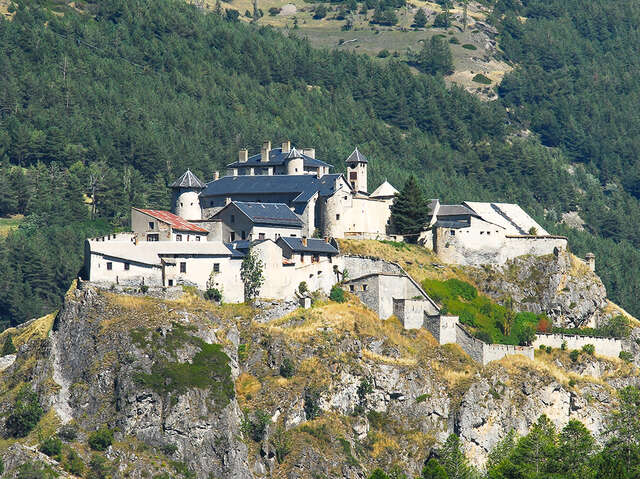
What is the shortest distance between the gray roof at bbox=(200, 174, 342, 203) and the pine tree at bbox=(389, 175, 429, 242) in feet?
21.6

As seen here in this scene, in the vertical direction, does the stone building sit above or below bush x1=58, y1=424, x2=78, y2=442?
above

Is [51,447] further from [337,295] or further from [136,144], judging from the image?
[136,144]

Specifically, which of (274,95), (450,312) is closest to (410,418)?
(450,312)

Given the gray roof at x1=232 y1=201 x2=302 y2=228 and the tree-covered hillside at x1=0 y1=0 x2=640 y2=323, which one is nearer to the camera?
the gray roof at x1=232 y1=201 x2=302 y2=228

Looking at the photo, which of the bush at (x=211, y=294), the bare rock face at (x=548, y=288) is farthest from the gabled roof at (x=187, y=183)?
the bare rock face at (x=548, y=288)

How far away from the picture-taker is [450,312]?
104 meters

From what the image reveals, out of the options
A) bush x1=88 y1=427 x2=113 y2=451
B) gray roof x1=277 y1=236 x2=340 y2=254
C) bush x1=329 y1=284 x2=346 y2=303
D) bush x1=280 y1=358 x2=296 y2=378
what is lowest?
bush x1=88 y1=427 x2=113 y2=451

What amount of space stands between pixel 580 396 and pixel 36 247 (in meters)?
60.6

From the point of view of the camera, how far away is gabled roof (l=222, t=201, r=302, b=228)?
343 feet

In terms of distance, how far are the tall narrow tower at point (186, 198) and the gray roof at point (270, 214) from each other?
5139mm

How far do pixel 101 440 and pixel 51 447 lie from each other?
11.6 ft

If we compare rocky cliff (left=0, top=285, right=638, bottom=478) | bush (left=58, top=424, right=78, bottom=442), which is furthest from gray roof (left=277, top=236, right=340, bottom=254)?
bush (left=58, top=424, right=78, bottom=442)

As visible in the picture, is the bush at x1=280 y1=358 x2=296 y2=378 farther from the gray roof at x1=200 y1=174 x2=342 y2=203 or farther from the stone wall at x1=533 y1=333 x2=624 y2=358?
the stone wall at x1=533 y1=333 x2=624 y2=358

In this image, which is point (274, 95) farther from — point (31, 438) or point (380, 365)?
point (31, 438)
